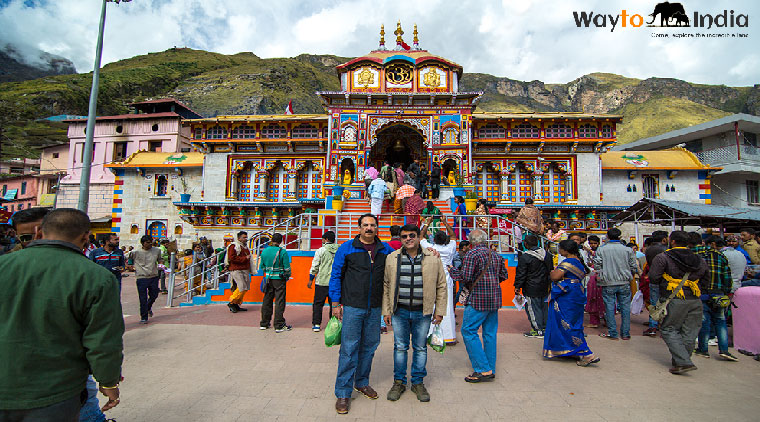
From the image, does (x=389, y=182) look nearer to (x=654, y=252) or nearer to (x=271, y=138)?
(x=654, y=252)

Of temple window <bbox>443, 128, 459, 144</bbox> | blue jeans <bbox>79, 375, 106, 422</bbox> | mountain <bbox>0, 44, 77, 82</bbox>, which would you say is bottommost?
blue jeans <bbox>79, 375, 106, 422</bbox>

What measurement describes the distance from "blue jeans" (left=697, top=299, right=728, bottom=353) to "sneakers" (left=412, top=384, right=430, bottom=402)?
4746 millimetres

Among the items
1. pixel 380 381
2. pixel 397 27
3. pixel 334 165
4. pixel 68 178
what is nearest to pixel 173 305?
pixel 380 381

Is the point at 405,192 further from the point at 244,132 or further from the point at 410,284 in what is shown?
the point at 244,132

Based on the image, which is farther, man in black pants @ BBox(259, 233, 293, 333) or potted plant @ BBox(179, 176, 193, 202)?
potted plant @ BBox(179, 176, 193, 202)

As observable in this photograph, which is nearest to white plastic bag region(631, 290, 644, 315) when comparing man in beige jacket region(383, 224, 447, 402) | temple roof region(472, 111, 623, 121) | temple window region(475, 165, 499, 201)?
man in beige jacket region(383, 224, 447, 402)

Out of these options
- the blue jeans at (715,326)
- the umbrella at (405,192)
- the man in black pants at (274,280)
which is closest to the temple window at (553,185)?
the umbrella at (405,192)

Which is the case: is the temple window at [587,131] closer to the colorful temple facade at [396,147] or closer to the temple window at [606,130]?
the colorful temple facade at [396,147]

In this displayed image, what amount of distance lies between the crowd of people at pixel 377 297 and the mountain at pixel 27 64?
103399 millimetres

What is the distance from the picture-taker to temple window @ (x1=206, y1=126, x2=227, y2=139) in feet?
71.3

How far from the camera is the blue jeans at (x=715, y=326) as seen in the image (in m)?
5.71

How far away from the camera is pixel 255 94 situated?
186 feet

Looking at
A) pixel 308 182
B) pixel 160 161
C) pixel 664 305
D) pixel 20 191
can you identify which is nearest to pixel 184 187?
pixel 160 161

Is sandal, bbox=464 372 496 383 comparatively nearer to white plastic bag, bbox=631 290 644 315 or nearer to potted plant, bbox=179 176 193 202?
white plastic bag, bbox=631 290 644 315
